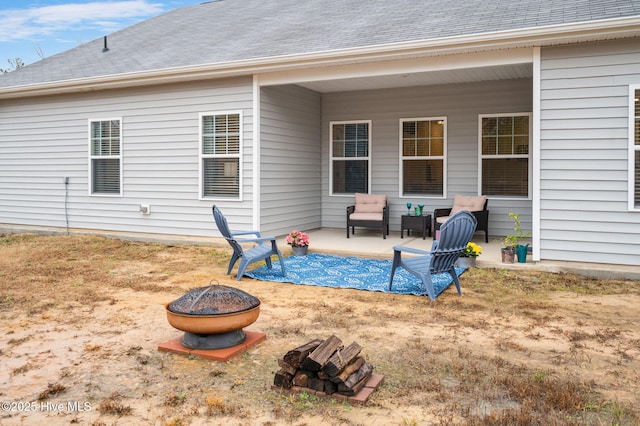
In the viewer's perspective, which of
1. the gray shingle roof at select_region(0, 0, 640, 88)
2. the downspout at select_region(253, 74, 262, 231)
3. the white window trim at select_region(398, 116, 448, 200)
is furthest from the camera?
the white window trim at select_region(398, 116, 448, 200)

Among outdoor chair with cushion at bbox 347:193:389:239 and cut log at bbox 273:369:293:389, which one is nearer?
cut log at bbox 273:369:293:389

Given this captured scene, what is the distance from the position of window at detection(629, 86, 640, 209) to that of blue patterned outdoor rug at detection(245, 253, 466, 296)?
205 centimetres

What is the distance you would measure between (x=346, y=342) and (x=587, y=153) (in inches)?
156

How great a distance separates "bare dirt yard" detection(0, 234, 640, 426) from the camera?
2600 millimetres

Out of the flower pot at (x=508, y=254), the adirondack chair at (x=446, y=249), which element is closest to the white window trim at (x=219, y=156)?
the adirondack chair at (x=446, y=249)

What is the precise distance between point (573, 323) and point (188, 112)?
21.1 feet

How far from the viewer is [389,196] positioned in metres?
9.52

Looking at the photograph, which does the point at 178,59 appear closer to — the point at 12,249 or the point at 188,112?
the point at 188,112

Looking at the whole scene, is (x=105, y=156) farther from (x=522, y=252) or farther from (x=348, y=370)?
(x=348, y=370)

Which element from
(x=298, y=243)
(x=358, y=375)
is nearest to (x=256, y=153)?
(x=298, y=243)

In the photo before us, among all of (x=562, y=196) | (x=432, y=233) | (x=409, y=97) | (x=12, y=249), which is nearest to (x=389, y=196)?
(x=432, y=233)

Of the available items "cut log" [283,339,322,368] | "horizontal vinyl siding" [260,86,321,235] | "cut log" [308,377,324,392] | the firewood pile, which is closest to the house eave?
"horizontal vinyl siding" [260,86,321,235]

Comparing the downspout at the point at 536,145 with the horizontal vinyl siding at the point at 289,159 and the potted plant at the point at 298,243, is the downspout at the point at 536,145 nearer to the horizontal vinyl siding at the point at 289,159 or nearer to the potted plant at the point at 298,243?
the potted plant at the point at 298,243

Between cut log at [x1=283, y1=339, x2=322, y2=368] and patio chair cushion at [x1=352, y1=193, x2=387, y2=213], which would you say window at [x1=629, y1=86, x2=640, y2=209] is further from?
cut log at [x1=283, y1=339, x2=322, y2=368]
